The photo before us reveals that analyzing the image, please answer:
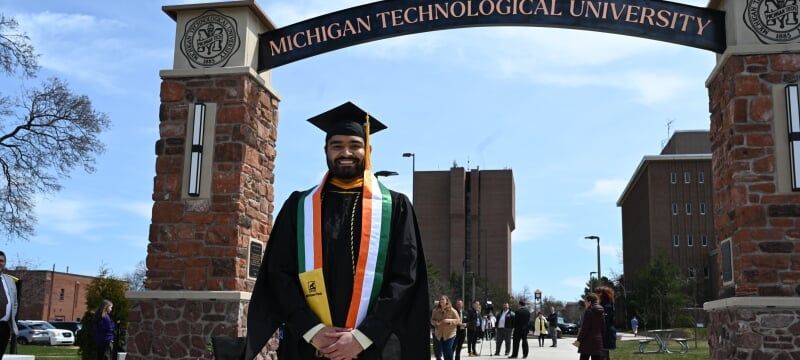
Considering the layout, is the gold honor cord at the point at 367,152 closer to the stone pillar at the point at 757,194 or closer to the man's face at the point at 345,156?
the man's face at the point at 345,156

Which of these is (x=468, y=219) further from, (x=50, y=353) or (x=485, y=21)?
(x=485, y=21)

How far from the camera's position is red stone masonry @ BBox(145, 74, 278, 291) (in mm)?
10125

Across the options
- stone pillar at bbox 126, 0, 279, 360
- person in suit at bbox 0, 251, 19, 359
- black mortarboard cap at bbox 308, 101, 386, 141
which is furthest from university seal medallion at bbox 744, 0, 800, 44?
person in suit at bbox 0, 251, 19, 359

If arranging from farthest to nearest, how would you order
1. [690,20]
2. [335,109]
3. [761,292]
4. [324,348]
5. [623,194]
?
[623,194] → [690,20] → [761,292] → [335,109] → [324,348]

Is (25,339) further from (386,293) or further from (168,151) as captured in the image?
(386,293)

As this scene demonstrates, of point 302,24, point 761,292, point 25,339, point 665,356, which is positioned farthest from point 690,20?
point 25,339

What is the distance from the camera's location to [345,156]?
4523 millimetres

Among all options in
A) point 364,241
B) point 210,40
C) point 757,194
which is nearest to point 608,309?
point 757,194

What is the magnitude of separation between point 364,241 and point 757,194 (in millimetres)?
6369

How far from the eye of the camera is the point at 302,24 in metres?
11.0

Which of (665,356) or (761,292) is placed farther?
(665,356)

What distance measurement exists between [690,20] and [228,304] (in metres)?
6.82

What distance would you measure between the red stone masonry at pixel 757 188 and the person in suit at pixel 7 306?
855 cm

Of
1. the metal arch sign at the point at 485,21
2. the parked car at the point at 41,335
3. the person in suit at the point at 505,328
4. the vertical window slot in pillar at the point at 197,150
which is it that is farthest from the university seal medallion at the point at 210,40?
the parked car at the point at 41,335
